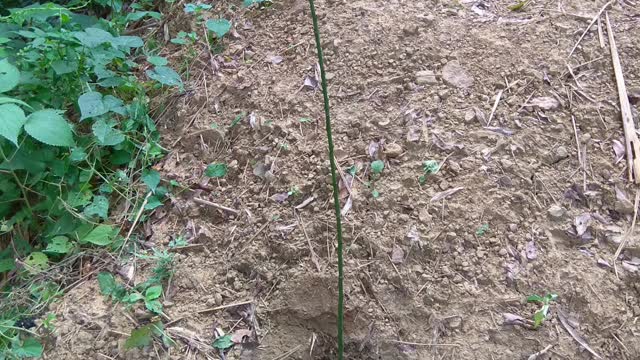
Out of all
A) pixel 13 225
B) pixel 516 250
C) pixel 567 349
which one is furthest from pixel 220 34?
A: pixel 567 349

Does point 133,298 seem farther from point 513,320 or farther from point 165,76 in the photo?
point 513,320

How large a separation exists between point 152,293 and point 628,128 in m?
1.64

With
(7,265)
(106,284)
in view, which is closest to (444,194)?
(106,284)

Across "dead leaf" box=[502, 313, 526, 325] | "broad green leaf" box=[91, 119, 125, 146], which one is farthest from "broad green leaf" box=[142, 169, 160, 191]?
"dead leaf" box=[502, 313, 526, 325]

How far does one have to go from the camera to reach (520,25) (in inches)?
82.4

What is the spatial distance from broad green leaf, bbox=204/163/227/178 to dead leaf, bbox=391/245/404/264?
69 cm

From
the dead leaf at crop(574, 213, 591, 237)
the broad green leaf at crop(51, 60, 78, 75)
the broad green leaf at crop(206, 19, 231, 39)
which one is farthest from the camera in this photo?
the broad green leaf at crop(206, 19, 231, 39)

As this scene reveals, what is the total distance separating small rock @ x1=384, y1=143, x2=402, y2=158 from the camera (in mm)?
1899

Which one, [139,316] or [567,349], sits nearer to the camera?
[567,349]

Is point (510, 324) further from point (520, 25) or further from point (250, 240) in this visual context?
point (520, 25)

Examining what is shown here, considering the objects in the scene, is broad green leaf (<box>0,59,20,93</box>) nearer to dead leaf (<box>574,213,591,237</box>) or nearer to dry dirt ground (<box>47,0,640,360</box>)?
dry dirt ground (<box>47,0,640,360</box>)

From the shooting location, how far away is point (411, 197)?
1819 mm

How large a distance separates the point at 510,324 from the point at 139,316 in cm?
113

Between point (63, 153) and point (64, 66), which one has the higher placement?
point (64, 66)
